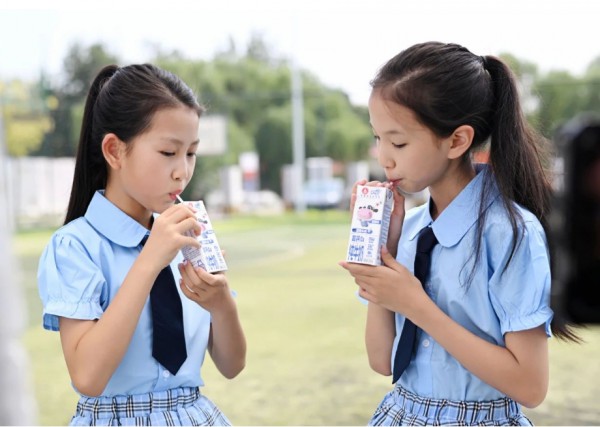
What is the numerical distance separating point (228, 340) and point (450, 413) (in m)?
0.48

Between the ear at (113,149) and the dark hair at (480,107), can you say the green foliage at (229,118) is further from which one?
the dark hair at (480,107)

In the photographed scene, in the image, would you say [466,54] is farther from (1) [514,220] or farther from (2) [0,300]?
(2) [0,300]

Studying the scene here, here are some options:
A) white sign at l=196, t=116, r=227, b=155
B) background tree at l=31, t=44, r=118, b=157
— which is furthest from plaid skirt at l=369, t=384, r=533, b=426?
background tree at l=31, t=44, r=118, b=157

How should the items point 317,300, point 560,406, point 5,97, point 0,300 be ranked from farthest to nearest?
1. point 5,97
2. point 317,300
3. point 560,406
4. point 0,300

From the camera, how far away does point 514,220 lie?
1386 mm

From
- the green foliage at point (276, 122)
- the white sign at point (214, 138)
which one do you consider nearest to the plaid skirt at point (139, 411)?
the green foliage at point (276, 122)

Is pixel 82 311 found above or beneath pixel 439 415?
above

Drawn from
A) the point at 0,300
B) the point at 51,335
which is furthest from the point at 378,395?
the point at 51,335

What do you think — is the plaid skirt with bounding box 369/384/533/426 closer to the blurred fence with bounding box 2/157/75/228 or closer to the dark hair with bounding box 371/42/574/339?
the dark hair with bounding box 371/42/574/339

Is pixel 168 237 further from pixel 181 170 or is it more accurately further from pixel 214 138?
pixel 214 138

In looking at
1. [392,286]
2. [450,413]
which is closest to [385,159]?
[392,286]

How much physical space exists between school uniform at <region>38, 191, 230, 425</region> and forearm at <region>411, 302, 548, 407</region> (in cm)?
50

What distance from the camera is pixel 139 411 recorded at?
1493mm

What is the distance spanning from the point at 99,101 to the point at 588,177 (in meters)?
1.32
